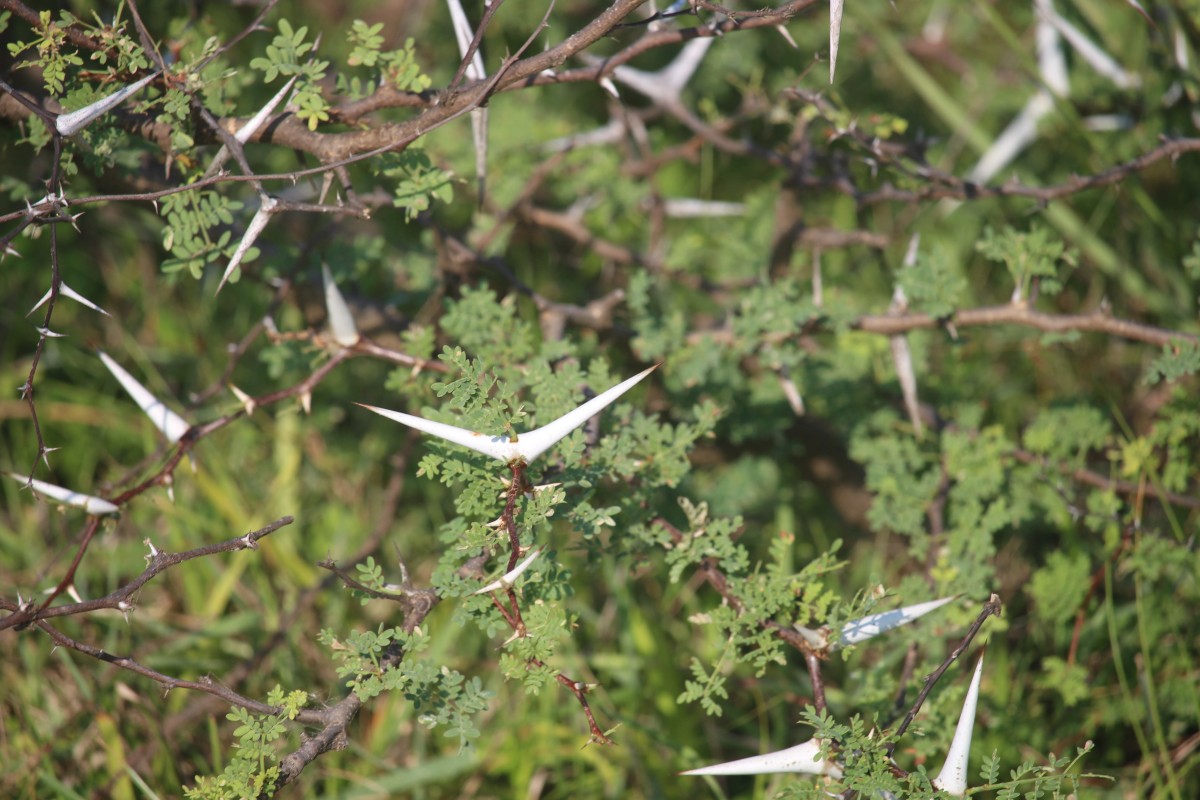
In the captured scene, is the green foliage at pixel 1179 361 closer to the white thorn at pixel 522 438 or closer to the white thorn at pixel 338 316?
the white thorn at pixel 522 438

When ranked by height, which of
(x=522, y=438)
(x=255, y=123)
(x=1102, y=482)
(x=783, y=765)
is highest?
(x=255, y=123)

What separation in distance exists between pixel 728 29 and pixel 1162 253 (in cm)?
193

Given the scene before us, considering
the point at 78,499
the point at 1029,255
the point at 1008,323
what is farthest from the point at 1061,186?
A: the point at 78,499

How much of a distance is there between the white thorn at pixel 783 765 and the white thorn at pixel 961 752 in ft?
0.52

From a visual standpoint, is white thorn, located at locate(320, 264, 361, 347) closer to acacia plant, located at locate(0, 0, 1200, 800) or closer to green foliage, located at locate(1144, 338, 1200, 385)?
acacia plant, located at locate(0, 0, 1200, 800)

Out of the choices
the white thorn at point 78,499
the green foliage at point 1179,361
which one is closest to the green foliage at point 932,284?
the green foliage at point 1179,361

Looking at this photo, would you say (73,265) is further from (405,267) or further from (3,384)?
(405,267)

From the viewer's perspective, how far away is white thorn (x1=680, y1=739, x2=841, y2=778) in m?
1.39

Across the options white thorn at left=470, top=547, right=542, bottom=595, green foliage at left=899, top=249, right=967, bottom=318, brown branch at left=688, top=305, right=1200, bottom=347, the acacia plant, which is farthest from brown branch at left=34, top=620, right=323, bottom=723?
green foliage at left=899, top=249, right=967, bottom=318

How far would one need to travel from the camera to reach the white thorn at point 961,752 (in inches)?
52.9

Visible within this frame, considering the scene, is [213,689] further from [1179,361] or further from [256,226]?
[1179,361]

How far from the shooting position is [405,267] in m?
2.48

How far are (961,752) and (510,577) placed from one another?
0.72 metres

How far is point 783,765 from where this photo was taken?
4.60 ft
